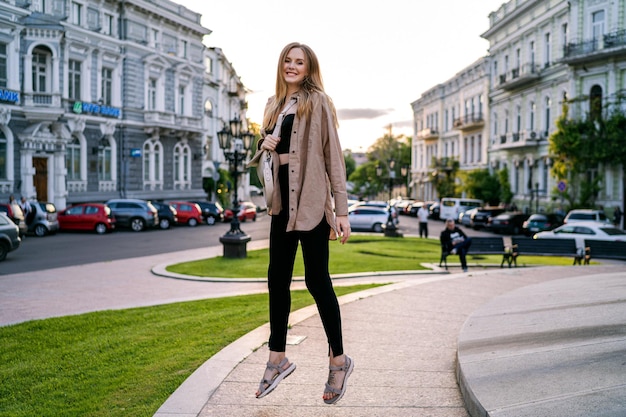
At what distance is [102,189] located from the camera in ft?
134

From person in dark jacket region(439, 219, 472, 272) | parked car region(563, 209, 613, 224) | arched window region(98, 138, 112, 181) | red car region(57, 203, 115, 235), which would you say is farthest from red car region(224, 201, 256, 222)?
person in dark jacket region(439, 219, 472, 272)

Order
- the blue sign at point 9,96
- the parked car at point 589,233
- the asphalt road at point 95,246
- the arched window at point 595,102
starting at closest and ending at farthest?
the asphalt road at point 95,246 → the parked car at point 589,233 → the blue sign at point 9,96 → the arched window at point 595,102

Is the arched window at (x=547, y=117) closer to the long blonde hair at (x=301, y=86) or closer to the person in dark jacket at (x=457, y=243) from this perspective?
the person in dark jacket at (x=457, y=243)

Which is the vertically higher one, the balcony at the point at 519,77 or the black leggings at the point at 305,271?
the balcony at the point at 519,77

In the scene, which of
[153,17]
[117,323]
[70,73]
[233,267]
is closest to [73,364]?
[117,323]

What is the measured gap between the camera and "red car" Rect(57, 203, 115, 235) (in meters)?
31.3

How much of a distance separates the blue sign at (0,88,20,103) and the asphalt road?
24.1 feet

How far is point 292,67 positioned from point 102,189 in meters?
38.6

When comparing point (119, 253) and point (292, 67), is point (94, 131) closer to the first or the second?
point (119, 253)

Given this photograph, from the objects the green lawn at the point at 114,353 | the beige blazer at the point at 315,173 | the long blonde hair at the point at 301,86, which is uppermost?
the long blonde hair at the point at 301,86

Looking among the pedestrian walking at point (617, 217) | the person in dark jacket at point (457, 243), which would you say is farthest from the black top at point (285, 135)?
the pedestrian walking at point (617, 217)

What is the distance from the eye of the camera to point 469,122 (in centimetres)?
6175

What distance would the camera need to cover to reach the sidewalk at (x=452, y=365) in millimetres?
3986

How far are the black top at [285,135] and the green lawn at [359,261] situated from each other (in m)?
10.5
